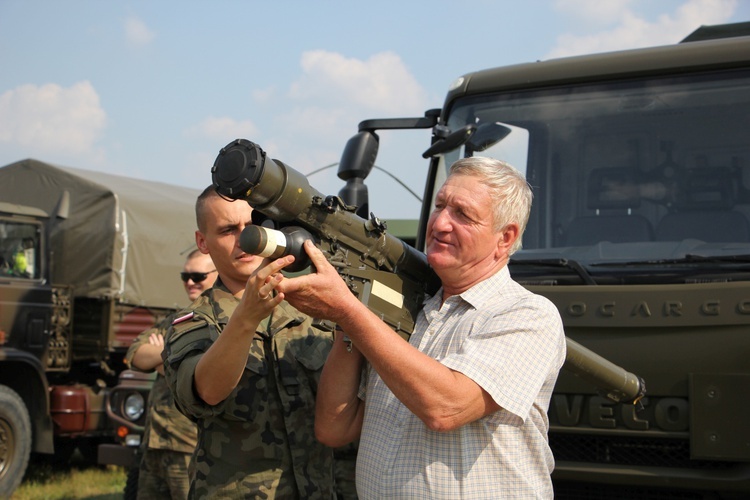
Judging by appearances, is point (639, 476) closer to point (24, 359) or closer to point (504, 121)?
point (504, 121)

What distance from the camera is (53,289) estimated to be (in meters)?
9.67

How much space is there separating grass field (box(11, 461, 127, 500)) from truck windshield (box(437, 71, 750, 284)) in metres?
5.64

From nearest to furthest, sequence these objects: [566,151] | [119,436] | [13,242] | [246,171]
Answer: [246,171]
[566,151]
[119,436]
[13,242]

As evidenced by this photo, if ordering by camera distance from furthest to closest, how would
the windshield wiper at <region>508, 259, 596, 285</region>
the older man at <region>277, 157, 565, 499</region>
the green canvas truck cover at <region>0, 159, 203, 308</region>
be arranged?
the green canvas truck cover at <region>0, 159, 203, 308</region>
the windshield wiper at <region>508, 259, 596, 285</region>
the older man at <region>277, 157, 565, 499</region>

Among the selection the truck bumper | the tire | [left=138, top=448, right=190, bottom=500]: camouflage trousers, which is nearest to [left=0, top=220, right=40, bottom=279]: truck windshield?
the truck bumper

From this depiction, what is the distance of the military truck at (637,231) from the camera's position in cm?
412

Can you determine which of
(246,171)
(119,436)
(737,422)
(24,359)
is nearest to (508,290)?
(246,171)

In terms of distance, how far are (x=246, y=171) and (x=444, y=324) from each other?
75 centimetres

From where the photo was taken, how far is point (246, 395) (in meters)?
2.84

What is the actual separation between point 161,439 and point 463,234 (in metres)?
3.03

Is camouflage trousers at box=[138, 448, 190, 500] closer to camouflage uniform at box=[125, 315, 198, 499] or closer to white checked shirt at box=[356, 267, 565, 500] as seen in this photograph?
camouflage uniform at box=[125, 315, 198, 499]

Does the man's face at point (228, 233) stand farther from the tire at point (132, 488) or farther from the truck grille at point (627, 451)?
the tire at point (132, 488)

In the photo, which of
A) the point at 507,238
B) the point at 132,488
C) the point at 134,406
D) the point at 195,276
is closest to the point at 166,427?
the point at 195,276

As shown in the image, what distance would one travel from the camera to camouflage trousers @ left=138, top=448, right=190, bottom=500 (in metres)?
4.77
